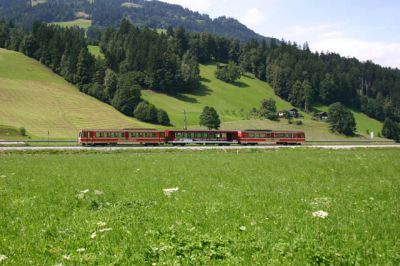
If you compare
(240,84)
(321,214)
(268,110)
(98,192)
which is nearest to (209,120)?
(268,110)

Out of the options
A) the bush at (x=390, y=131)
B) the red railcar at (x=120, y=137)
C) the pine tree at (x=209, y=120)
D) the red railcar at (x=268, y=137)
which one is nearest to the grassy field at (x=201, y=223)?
the red railcar at (x=120, y=137)

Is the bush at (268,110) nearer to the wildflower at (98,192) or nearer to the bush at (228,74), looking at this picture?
the bush at (228,74)

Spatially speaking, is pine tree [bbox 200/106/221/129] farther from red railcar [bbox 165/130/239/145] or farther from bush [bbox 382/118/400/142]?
bush [bbox 382/118/400/142]

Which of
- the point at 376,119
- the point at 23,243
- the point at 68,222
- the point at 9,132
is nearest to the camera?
the point at 23,243

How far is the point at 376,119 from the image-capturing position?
19412cm

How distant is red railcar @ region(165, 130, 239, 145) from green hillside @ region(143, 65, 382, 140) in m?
48.6

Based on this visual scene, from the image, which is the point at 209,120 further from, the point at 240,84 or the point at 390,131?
the point at 240,84

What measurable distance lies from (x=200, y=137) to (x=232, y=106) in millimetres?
90153

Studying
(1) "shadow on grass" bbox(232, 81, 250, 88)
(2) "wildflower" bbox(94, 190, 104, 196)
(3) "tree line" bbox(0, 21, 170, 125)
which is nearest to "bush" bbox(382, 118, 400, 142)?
(1) "shadow on grass" bbox(232, 81, 250, 88)

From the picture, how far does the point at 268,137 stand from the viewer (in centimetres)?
8050

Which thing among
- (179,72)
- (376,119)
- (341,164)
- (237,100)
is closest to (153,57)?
(179,72)

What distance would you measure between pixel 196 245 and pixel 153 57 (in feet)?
523

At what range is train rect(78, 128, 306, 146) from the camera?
67.2m

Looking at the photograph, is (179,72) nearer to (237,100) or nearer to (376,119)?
(237,100)
